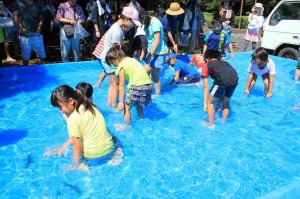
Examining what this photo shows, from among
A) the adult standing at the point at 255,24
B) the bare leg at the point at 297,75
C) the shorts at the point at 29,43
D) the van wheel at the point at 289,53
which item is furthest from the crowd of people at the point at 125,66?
the van wheel at the point at 289,53

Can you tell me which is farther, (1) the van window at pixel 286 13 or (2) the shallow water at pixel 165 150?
(1) the van window at pixel 286 13

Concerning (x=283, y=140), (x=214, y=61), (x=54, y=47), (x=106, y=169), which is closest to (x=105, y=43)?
(x=214, y=61)

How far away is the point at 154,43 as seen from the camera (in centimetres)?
557

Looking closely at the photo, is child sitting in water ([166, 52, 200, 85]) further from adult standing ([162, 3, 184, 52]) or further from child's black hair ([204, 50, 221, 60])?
child's black hair ([204, 50, 221, 60])

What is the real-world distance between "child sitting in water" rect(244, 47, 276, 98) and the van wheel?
3.17 meters

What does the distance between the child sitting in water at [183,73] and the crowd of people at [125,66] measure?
2 centimetres

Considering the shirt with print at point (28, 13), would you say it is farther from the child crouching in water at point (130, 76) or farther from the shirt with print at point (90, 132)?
the shirt with print at point (90, 132)

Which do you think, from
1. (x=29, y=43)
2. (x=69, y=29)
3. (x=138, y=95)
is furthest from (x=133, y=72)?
(x=29, y=43)

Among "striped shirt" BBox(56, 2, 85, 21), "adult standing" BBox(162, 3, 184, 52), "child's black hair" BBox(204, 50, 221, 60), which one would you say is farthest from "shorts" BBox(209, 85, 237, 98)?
"striped shirt" BBox(56, 2, 85, 21)

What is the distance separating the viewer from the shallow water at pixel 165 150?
11.7ft

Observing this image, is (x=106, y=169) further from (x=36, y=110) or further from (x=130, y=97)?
(x=36, y=110)

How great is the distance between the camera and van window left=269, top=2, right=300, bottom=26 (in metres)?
8.78

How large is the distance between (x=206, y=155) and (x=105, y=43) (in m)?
2.33

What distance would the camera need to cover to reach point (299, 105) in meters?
6.36
